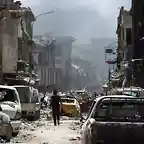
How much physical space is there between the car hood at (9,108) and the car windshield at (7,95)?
560 millimetres

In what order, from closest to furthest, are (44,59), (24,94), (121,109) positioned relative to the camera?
(121,109) < (24,94) < (44,59)

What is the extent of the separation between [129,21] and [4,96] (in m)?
60.7

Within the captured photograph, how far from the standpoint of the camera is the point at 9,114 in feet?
53.3

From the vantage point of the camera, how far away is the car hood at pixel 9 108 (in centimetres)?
1616

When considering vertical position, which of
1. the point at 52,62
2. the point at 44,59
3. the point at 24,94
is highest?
the point at 24,94

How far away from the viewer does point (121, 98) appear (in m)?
11.5

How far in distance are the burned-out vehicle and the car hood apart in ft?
17.8

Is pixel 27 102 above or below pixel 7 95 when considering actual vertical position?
below

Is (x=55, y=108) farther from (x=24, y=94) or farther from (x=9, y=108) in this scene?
(x=9, y=108)

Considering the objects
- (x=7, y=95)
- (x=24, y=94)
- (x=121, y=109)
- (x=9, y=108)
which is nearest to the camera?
(x=121, y=109)

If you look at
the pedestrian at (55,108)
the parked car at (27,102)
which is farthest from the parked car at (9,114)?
the parked car at (27,102)

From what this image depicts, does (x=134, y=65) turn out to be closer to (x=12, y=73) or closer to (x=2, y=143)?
(x=12, y=73)

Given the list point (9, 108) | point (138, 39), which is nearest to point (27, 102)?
point (9, 108)

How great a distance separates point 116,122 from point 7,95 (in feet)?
27.5
